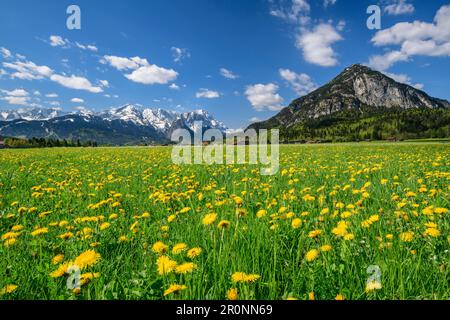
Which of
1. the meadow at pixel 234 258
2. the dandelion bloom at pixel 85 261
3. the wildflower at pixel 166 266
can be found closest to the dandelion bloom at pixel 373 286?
the meadow at pixel 234 258

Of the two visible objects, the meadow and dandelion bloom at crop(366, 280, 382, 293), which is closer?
dandelion bloom at crop(366, 280, 382, 293)

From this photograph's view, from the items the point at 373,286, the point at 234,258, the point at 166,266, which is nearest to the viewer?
the point at 373,286

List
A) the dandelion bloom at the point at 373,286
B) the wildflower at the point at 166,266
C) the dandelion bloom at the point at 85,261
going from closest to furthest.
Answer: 1. the dandelion bloom at the point at 373,286
2. the wildflower at the point at 166,266
3. the dandelion bloom at the point at 85,261

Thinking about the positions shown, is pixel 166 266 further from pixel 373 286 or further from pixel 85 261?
pixel 373 286

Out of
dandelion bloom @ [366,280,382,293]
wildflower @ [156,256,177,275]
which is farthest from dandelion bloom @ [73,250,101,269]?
dandelion bloom @ [366,280,382,293]

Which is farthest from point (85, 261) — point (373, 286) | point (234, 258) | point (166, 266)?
point (373, 286)

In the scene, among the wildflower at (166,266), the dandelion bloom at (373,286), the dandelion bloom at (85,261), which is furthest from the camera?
the dandelion bloom at (85,261)

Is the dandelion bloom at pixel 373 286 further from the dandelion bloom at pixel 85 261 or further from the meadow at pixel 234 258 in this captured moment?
the dandelion bloom at pixel 85 261

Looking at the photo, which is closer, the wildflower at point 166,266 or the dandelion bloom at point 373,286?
the dandelion bloom at point 373,286

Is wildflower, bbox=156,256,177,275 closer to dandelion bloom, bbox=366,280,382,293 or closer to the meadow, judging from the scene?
the meadow

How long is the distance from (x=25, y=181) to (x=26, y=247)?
17.4 feet

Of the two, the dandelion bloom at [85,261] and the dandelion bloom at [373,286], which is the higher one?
the dandelion bloom at [85,261]
